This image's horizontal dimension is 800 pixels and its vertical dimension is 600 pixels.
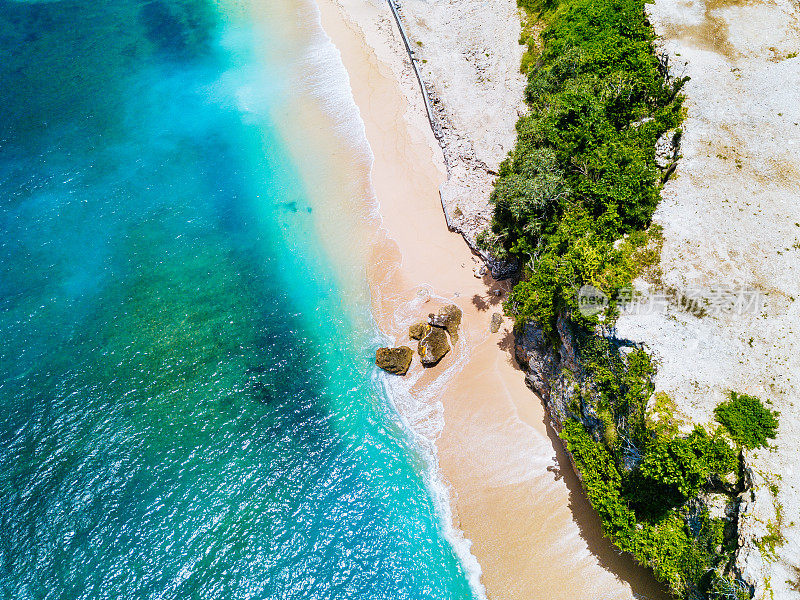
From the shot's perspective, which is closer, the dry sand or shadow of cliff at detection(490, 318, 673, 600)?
the dry sand

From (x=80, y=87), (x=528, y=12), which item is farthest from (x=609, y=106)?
(x=80, y=87)

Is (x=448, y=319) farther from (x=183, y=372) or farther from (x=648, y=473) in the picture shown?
Answer: (x=183, y=372)

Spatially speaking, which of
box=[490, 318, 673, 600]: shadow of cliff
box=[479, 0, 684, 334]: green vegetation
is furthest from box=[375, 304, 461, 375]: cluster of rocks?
box=[490, 318, 673, 600]: shadow of cliff

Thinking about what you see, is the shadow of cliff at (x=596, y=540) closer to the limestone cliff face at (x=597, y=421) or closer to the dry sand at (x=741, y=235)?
the limestone cliff face at (x=597, y=421)

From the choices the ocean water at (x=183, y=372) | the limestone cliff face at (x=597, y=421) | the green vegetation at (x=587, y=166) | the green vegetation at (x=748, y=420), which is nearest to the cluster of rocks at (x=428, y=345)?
the ocean water at (x=183, y=372)

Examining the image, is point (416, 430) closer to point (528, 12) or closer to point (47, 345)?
point (47, 345)

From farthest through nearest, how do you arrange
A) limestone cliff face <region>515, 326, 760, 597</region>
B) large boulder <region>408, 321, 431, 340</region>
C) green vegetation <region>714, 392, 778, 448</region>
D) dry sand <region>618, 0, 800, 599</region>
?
large boulder <region>408, 321, 431, 340</region>, green vegetation <region>714, 392, 778, 448</region>, dry sand <region>618, 0, 800, 599</region>, limestone cliff face <region>515, 326, 760, 597</region>

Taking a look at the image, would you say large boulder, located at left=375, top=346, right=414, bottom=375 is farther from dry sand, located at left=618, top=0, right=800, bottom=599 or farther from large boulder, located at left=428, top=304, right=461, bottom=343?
dry sand, located at left=618, top=0, right=800, bottom=599
